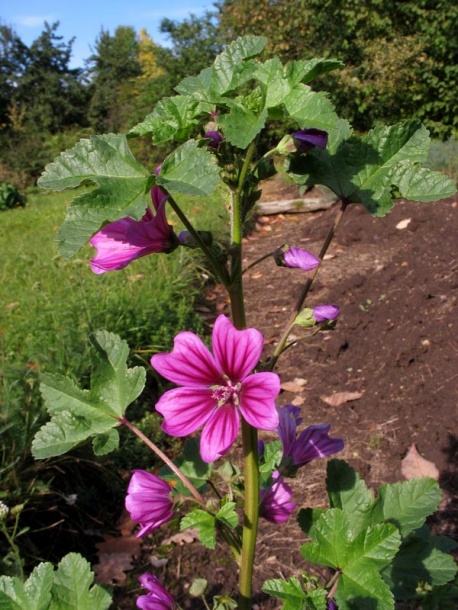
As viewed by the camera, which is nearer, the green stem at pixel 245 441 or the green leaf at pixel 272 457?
the green stem at pixel 245 441

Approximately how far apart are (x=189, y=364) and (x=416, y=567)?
70 centimetres

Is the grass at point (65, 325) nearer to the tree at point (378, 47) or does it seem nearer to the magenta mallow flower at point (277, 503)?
the magenta mallow flower at point (277, 503)

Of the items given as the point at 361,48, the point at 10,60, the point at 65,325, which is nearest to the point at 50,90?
the point at 10,60

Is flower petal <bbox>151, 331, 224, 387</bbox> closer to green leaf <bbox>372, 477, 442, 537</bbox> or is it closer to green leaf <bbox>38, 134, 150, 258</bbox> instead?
green leaf <bbox>38, 134, 150, 258</bbox>

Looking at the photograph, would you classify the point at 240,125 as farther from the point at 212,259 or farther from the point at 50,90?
the point at 50,90

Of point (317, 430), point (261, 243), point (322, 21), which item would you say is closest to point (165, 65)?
point (322, 21)

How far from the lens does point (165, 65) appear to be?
43.4ft

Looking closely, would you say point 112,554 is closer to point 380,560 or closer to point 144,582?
point 144,582

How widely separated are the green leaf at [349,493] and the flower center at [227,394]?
0.42 meters

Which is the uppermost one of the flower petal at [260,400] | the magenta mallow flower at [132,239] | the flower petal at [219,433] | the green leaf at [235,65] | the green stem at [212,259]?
the green leaf at [235,65]

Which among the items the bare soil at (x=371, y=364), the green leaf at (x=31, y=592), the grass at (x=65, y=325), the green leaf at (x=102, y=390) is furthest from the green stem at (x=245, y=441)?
the grass at (x=65, y=325)

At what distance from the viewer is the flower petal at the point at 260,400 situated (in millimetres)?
813

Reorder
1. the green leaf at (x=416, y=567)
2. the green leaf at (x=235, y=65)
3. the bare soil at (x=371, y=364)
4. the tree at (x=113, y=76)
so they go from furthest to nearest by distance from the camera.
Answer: the tree at (x=113, y=76) < the bare soil at (x=371, y=364) < the green leaf at (x=416, y=567) < the green leaf at (x=235, y=65)

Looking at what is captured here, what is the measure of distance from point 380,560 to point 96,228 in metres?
0.66
